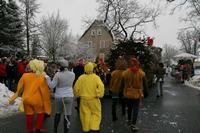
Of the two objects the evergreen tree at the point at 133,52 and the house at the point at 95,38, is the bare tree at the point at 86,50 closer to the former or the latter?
the house at the point at 95,38

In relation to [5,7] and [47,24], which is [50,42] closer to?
[47,24]

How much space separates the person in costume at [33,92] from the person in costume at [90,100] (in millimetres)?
789

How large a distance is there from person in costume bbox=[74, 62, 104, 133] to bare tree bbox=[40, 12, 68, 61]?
62.0 metres

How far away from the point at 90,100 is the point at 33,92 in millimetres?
1225

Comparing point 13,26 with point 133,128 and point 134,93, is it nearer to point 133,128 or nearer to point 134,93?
point 134,93

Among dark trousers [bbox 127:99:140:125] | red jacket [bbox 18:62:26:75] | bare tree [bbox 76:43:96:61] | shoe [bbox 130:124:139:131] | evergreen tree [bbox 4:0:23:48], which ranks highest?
evergreen tree [bbox 4:0:23:48]

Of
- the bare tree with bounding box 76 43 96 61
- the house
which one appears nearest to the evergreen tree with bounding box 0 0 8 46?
the bare tree with bounding box 76 43 96 61

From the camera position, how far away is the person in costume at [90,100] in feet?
28.4

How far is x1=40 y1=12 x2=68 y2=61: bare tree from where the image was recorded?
7269 cm

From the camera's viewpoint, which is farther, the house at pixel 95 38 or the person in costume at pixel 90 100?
the house at pixel 95 38

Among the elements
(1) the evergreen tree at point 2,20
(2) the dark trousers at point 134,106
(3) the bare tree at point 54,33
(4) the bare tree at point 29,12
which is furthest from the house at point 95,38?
(2) the dark trousers at point 134,106

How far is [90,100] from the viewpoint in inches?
341

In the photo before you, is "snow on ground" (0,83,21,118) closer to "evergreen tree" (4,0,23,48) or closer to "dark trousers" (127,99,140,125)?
"dark trousers" (127,99,140,125)

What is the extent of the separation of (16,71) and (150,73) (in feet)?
23.4
